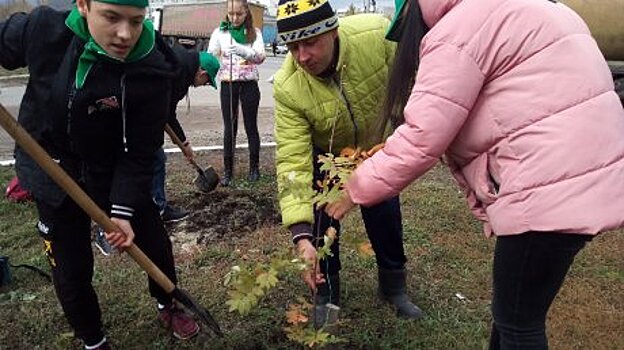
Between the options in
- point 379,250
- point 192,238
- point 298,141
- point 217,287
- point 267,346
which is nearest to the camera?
point 298,141

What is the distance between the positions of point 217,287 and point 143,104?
143cm

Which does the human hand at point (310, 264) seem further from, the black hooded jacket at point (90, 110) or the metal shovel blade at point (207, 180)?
the metal shovel blade at point (207, 180)

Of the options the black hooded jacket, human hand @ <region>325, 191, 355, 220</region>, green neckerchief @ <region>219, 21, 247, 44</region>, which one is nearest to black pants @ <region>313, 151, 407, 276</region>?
the black hooded jacket

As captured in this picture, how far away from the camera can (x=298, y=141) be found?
253cm

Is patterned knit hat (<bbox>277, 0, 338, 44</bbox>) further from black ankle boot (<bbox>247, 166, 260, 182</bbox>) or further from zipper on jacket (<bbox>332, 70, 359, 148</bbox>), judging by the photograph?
black ankle boot (<bbox>247, 166, 260, 182</bbox>)

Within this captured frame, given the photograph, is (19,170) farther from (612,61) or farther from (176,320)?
(612,61)

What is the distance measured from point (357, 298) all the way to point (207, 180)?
2309 millimetres

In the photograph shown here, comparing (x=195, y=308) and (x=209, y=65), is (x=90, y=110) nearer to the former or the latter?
(x=195, y=308)

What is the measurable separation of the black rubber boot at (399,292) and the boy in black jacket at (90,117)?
113cm

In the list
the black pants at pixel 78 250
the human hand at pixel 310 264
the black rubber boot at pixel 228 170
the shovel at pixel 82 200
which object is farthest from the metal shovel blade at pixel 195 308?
the black rubber boot at pixel 228 170

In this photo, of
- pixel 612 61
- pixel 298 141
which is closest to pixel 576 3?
pixel 612 61

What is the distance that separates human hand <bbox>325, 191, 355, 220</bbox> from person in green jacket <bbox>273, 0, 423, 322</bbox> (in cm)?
33

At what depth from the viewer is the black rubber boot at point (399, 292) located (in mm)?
3062

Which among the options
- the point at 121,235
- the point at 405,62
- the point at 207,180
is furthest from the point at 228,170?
the point at 405,62
